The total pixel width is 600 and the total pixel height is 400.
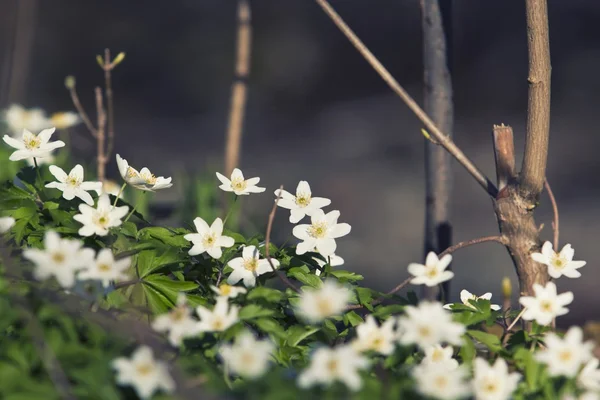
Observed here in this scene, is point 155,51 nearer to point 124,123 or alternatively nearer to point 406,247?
point 124,123

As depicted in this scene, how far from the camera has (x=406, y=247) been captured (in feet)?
15.8

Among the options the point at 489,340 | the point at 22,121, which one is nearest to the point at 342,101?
the point at 22,121

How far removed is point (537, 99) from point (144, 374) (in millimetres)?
1201

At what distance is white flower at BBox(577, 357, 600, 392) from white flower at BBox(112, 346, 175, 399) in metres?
0.74

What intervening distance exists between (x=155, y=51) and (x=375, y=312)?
627 cm

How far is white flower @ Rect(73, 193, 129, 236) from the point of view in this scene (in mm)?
1708

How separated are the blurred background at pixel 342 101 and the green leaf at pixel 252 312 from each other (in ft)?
7.41

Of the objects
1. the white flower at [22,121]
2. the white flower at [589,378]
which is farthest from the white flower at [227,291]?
the white flower at [22,121]

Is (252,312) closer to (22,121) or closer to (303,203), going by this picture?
(303,203)

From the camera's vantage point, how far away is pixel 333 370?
4.24 feet

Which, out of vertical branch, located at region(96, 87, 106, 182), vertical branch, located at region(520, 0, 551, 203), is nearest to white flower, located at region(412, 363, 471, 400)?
vertical branch, located at region(520, 0, 551, 203)

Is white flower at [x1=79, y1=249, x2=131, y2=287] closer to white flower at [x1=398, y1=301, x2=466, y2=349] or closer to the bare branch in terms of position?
white flower at [x1=398, y1=301, x2=466, y2=349]

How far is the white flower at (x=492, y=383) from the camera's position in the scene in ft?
4.69

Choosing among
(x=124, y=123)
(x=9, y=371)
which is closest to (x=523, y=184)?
(x=9, y=371)
